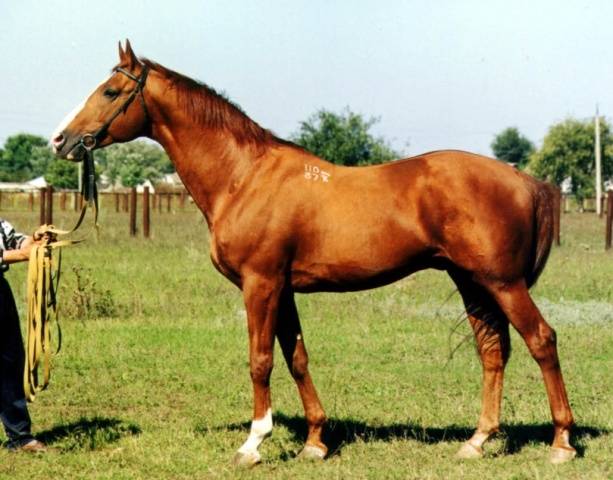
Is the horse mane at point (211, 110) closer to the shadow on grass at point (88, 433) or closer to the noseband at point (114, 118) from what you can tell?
the noseband at point (114, 118)

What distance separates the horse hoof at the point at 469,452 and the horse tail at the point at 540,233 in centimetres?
118

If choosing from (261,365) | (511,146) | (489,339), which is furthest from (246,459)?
(511,146)

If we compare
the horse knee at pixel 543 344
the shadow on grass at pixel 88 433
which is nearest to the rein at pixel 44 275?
the shadow on grass at pixel 88 433

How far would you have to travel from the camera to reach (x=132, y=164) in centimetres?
9675

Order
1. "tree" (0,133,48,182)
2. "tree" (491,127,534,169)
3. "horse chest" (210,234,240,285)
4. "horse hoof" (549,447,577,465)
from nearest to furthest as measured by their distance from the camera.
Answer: "horse hoof" (549,447,577,465)
"horse chest" (210,234,240,285)
"tree" (491,127,534,169)
"tree" (0,133,48,182)

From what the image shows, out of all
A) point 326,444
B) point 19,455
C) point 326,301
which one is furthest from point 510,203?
point 326,301

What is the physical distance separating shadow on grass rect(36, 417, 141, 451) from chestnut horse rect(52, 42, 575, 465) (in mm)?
1208

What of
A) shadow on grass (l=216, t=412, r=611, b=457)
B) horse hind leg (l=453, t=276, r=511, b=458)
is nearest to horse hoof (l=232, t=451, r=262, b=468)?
shadow on grass (l=216, t=412, r=611, b=457)

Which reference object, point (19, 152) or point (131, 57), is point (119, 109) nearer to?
point (131, 57)

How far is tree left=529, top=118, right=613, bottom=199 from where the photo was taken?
6456 cm

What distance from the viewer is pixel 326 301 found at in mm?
12453

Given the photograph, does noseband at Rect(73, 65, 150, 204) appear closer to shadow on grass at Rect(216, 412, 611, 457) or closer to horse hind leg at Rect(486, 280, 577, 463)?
shadow on grass at Rect(216, 412, 611, 457)

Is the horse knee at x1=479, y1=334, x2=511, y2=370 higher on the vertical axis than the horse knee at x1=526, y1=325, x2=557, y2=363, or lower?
lower

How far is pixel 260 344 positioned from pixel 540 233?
2.08 meters
